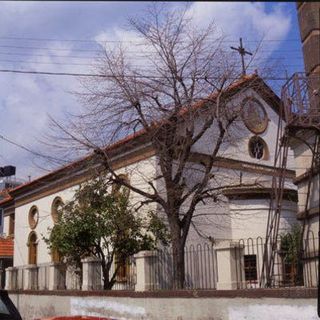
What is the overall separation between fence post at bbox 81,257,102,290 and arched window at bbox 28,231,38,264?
14.2 meters

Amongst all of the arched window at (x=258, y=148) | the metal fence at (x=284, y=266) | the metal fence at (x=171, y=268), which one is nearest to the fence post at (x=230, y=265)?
the metal fence at (x=284, y=266)

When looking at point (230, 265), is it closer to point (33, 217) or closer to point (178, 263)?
point (178, 263)

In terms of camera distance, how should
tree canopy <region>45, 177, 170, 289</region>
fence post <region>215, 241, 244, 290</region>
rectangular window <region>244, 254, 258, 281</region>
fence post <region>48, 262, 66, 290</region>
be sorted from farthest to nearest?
fence post <region>48, 262, 66, 290</region>
tree canopy <region>45, 177, 170, 289</region>
rectangular window <region>244, 254, 258, 281</region>
fence post <region>215, 241, 244, 290</region>

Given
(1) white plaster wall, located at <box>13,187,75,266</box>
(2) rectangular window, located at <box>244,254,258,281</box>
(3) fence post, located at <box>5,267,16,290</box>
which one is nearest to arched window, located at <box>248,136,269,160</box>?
(1) white plaster wall, located at <box>13,187,75,266</box>

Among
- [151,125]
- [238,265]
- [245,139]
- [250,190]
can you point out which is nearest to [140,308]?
[238,265]

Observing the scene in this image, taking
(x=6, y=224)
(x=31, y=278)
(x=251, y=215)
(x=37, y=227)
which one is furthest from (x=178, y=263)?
(x=6, y=224)

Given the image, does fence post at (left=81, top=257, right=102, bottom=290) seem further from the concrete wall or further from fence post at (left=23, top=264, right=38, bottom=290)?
fence post at (left=23, top=264, right=38, bottom=290)

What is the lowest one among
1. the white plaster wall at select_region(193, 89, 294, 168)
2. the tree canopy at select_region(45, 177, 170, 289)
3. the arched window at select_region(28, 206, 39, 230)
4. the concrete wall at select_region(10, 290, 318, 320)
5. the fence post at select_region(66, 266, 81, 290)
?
the concrete wall at select_region(10, 290, 318, 320)

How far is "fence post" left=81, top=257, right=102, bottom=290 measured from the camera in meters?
19.1

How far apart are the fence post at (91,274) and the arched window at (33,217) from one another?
14090mm

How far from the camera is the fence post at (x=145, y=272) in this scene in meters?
16.6

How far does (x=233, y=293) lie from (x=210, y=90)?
21.3 ft

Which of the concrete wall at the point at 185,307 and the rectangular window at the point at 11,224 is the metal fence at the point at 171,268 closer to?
the concrete wall at the point at 185,307

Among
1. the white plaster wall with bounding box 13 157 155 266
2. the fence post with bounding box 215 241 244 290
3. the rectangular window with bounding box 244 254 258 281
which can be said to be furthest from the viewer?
the white plaster wall with bounding box 13 157 155 266
